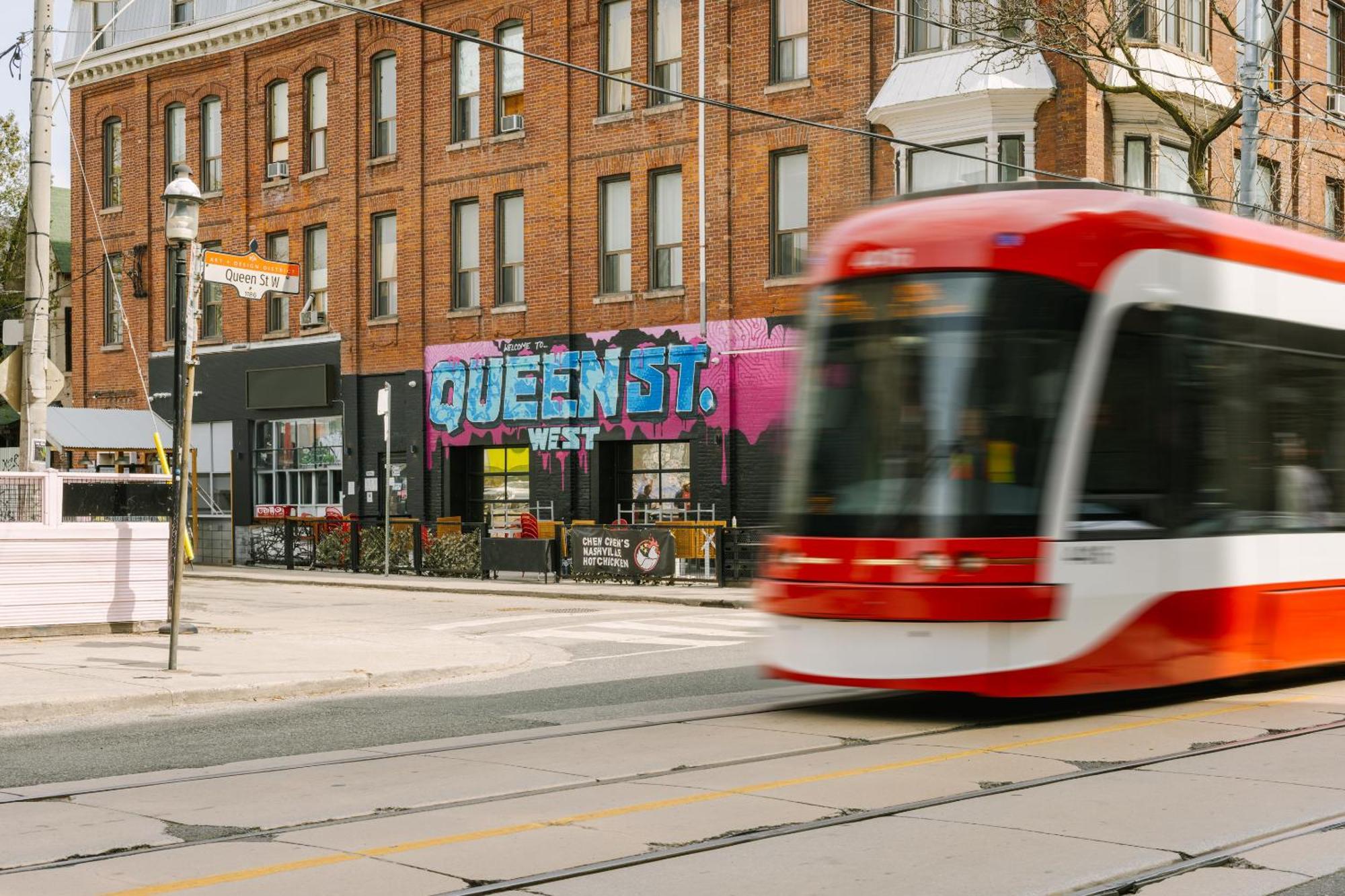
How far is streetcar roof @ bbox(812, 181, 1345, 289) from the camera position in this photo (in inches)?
401

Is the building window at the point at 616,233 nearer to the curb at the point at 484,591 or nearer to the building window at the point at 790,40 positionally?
the building window at the point at 790,40

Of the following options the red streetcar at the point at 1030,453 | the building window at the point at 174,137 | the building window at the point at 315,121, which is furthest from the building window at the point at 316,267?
the red streetcar at the point at 1030,453

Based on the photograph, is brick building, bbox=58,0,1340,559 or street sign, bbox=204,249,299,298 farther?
brick building, bbox=58,0,1340,559

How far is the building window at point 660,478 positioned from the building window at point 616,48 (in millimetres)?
6568

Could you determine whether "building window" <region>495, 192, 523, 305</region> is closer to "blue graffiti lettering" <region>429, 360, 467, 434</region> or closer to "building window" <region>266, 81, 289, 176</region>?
"blue graffiti lettering" <region>429, 360, 467, 434</region>

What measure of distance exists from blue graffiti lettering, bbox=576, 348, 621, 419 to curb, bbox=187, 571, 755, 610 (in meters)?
4.44

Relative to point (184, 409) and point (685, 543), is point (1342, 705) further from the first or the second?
point (685, 543)

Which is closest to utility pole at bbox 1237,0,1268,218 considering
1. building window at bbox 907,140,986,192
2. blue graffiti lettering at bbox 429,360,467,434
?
building window at bbox 907,140,986,192

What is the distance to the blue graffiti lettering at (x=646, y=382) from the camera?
29984 millimetres

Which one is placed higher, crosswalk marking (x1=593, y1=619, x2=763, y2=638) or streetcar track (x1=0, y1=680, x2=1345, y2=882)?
streetcar track (x1=0, y1=680, x2=1345, y2=882)

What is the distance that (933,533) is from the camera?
9.93 metres

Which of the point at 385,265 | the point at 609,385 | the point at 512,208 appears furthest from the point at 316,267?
the point at 609,385

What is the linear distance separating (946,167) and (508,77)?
10476 mm

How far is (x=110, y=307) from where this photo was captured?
41500 mm
